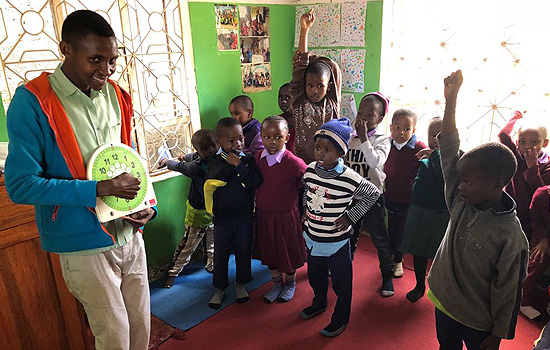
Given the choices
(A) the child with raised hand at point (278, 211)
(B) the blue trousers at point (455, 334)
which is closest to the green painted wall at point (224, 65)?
(A) the child with raised hand at point (278, 211)

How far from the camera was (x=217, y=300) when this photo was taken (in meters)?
2.58

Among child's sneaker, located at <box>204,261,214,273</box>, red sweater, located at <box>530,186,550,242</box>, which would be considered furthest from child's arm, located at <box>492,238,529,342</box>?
child's sneaker, located at <box>204,261,214,273</box>

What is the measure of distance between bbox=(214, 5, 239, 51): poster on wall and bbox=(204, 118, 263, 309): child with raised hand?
3.16 ft

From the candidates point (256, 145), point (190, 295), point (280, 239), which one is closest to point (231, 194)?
point (280, 239)

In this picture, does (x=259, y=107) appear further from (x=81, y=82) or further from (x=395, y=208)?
(x=81, y=82)

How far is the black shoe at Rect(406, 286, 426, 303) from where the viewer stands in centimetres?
256

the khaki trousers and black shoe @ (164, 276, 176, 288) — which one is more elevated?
the khaki trousers

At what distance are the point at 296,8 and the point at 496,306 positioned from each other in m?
2.97

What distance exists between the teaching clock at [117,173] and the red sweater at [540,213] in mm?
2053

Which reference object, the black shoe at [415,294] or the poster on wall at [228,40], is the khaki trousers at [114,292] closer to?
the black shoe at [415,294]

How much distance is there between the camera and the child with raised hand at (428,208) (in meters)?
2.33

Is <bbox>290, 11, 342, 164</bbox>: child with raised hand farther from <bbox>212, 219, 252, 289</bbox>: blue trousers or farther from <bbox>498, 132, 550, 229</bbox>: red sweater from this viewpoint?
<bbox>498, 132, 550, 229</bbox>: red sweater

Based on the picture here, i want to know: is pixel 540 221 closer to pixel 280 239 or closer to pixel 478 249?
pixel 478 249

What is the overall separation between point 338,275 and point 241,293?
76cm
